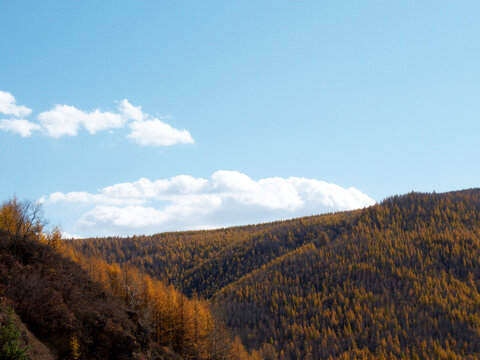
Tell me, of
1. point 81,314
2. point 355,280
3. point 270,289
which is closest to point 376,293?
point 355,280

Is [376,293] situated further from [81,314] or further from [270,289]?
[81,314]

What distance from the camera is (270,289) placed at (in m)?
111

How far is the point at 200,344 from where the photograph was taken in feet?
199

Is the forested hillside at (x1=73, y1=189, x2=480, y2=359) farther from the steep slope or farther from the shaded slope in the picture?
the steep slope

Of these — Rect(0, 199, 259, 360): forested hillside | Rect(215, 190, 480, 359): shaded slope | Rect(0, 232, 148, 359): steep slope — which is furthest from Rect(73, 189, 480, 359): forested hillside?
Rect(0, 232, 148, 359): steep slope

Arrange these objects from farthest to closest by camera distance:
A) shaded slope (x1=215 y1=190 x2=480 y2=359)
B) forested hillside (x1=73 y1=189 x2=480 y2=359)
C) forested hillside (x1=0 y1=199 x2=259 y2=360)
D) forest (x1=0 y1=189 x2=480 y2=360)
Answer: forested hillside (x1=73 y1=189 x2=480 y2=359), shaded slope (x1=215 y1=190 x2=480 y2=359), forest (x1=0 y1=189 x2=480 y2=360), forested hillside (x1=0 y1=199 x2=259 y2=360)

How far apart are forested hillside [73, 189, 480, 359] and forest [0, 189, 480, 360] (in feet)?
1.13

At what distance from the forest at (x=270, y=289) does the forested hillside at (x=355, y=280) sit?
1.13ft

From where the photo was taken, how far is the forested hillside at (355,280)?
3354 inches

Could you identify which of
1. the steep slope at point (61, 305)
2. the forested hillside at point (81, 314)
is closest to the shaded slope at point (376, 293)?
the forested hillside at point (81, 314)

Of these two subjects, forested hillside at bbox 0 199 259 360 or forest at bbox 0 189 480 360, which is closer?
forested hillside at bbox 0 199 259 360

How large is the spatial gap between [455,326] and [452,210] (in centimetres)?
6457

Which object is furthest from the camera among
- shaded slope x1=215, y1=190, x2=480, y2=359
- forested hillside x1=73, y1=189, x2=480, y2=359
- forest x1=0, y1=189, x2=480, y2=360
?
forested hillside x1=73, y1=189, x2=480, y2=359

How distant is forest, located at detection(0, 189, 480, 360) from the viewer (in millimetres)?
46312
